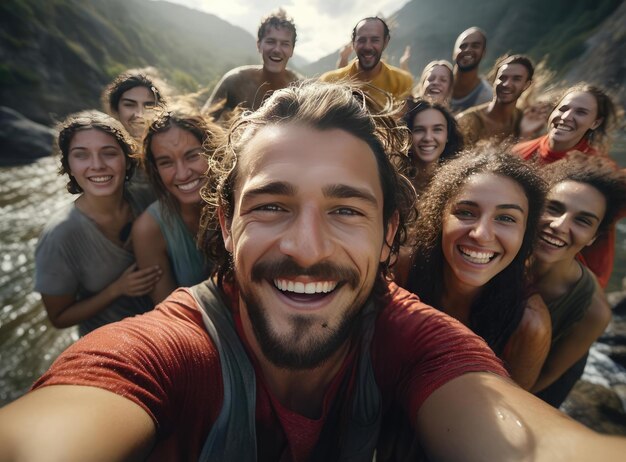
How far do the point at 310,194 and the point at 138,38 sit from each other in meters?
63.6

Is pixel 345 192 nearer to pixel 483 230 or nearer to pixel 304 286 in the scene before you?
pixel 304 286

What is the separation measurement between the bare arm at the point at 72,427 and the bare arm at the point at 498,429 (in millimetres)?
1130

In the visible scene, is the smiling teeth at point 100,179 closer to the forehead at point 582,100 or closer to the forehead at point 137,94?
the forehead at point 137,94

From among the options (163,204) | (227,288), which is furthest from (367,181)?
(163,204)

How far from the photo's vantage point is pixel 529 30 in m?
53.9

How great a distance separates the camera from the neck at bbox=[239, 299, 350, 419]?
1743 millimetres

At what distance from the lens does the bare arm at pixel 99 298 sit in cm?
270

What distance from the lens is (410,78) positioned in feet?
16.1

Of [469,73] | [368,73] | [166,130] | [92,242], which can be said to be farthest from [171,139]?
[469,73]

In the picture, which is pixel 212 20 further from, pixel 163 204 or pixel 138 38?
pixel 163 204

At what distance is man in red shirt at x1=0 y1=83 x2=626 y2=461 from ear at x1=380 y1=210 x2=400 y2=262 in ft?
0.19

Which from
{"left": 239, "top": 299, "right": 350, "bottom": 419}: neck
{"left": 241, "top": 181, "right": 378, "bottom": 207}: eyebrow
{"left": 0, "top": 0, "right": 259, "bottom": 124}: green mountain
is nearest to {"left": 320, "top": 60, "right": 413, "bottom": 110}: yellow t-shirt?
{"left": 241, "top": 181, "right": 378, "bottom": 207}: eyebrow

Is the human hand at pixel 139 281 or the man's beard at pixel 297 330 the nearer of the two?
the man's beard at pixel 297 330

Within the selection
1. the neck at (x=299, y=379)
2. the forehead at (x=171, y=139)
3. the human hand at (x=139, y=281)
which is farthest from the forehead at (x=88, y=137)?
the neck at (x=299, y=379)
